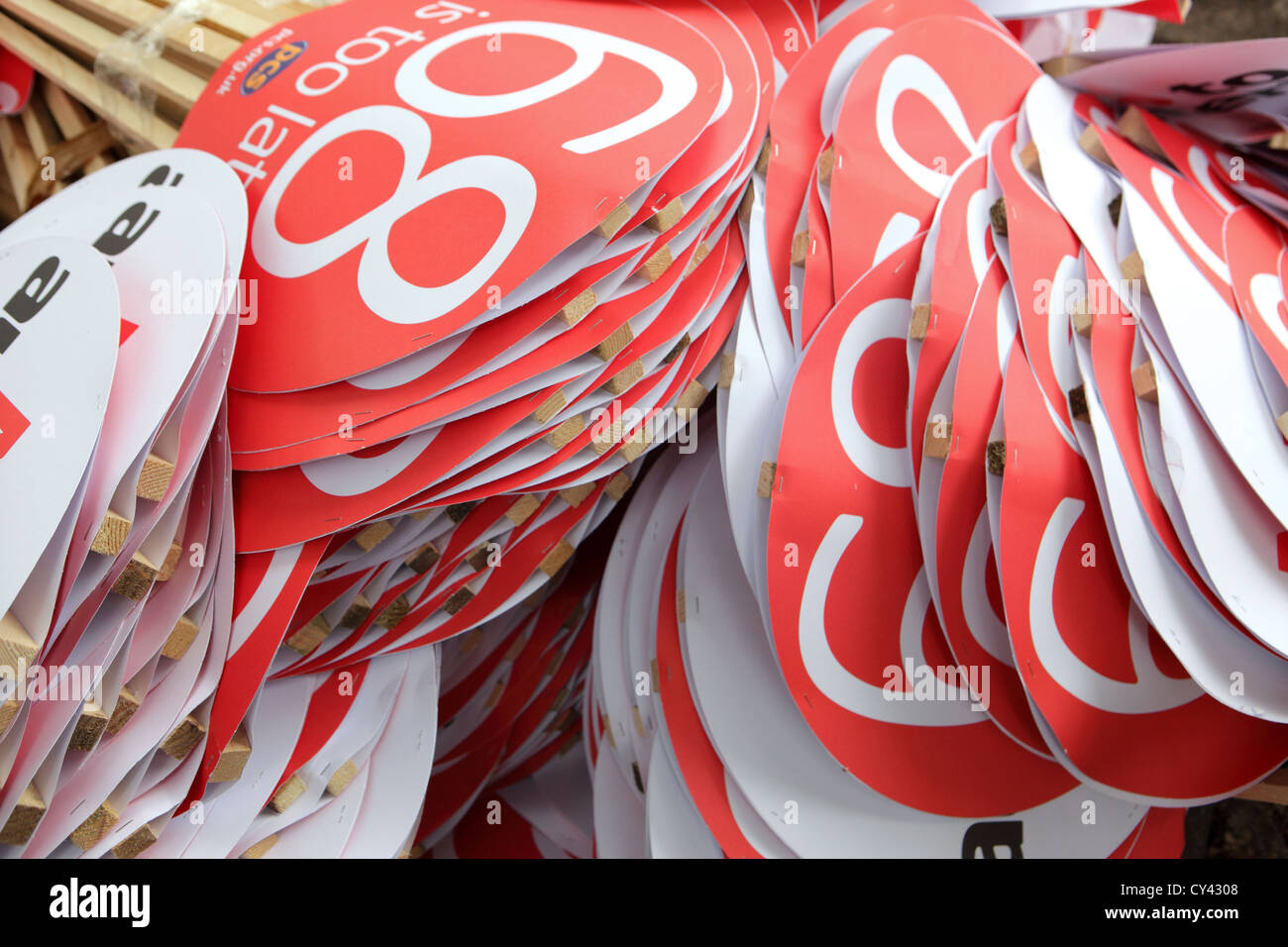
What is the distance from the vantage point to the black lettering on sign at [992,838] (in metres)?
1.57

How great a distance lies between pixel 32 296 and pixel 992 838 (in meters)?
1.59

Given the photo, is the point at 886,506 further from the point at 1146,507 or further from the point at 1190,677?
the point at 1190,677

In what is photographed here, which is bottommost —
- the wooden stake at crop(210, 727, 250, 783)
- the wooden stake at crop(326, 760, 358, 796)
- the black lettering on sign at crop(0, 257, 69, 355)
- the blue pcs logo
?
the wooden stake at crop(326, 760, 358, 796)

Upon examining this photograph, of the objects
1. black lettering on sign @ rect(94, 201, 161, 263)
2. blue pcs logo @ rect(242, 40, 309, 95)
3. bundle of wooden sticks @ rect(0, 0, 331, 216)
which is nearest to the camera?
black lettering on sign @ rect(94, 201, 161, 263)

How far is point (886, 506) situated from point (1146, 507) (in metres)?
0.36

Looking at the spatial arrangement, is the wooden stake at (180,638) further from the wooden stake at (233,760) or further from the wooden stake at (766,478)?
the wooden stake at (766,478)

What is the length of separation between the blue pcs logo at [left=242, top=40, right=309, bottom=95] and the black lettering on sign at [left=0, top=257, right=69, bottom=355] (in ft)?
1.87

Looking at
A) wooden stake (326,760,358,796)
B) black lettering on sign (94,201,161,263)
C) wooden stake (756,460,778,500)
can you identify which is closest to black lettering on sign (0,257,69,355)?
black lettering on sign (94,201,161,263)

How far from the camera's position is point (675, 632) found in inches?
67.6

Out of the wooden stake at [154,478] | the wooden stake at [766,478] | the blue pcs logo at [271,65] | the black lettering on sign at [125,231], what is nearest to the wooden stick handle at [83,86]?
the blue pcs logo at [271,65]

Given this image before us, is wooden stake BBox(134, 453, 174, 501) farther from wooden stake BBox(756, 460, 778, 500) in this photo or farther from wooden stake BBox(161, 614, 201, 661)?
wooden stake BBox(756, 460, 778, 500)

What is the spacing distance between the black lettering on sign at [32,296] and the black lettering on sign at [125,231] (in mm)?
86

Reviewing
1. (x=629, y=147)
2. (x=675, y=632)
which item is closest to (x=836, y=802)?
(x=675, y=632)

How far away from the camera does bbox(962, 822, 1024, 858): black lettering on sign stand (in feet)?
5.14
